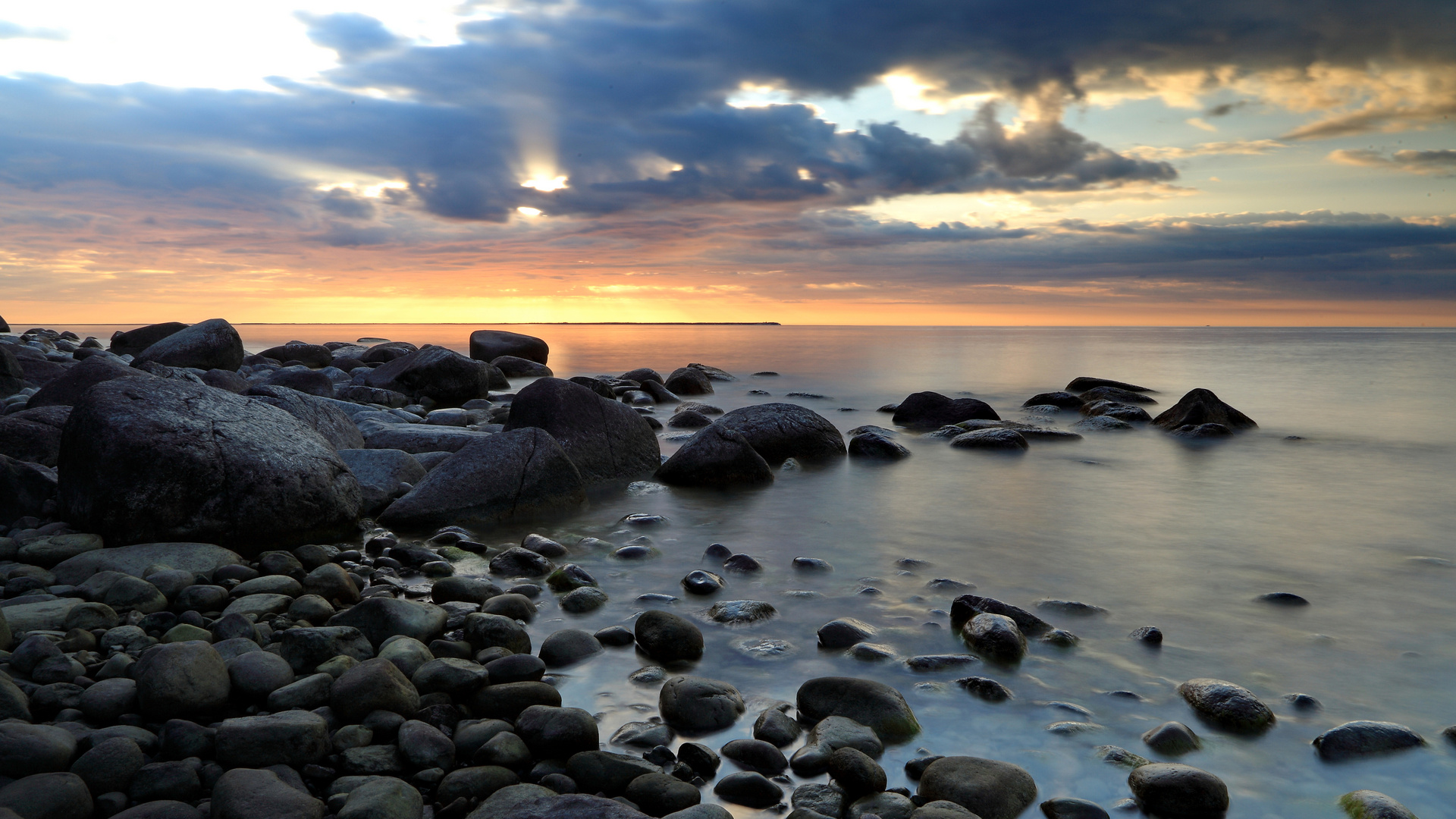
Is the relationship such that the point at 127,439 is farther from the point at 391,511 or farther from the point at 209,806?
the point at 209,806

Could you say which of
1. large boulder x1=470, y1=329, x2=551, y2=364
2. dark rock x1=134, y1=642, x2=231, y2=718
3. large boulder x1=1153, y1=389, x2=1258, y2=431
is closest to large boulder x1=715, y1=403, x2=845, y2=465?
large boulder x1=1153, y1=389, x2=1258, y2=431

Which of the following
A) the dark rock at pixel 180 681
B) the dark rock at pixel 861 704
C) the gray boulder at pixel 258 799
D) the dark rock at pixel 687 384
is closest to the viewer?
the gray boulder at pixel 258 799

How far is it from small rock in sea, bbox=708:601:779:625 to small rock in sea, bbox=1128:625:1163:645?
2.07m

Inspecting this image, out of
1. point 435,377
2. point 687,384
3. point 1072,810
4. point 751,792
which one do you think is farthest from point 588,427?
point 687,384

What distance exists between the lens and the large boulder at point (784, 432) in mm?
10414

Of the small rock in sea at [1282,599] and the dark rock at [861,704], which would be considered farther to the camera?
the small rock in sea at [1282,599]

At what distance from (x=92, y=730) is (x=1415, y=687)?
6012 millimetres

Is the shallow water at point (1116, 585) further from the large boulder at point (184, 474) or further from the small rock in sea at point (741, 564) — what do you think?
the large boulder at point (184, 474)

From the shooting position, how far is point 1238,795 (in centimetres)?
307

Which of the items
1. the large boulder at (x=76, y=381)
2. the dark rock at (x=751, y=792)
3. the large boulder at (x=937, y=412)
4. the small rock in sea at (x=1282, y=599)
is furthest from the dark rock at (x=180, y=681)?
the large boulder at (x=937, y=412)

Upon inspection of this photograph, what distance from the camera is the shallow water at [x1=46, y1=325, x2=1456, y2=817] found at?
11.2 ft

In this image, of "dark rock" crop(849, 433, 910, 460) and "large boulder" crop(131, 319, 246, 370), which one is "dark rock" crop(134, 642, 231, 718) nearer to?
"dark rock" crop(849, 433, 910, 460)

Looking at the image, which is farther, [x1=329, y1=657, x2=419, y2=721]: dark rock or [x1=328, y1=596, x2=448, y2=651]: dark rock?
[x1=328, y1=596, x2=448, y2=651]: dark rock

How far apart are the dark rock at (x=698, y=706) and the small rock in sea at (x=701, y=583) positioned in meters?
1.56
